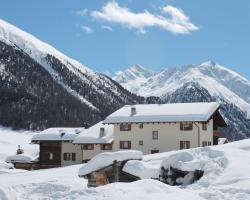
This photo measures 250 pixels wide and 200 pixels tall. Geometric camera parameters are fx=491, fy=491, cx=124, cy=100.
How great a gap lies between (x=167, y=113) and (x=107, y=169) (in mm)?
35998

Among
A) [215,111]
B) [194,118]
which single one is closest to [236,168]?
[194,118]

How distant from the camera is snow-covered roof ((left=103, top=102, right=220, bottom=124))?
5884cm

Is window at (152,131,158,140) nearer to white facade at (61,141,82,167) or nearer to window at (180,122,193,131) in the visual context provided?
window at (180,122,193,131)

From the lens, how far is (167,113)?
61.1 metres

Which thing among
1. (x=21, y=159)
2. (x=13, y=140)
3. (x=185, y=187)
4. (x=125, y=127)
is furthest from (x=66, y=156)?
(x=13, y=140)

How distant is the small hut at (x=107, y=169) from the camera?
25.0 metres

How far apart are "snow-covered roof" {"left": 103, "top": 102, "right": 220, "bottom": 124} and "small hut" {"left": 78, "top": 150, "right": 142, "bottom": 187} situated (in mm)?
33328

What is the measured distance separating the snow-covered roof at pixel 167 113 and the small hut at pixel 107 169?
109 feet

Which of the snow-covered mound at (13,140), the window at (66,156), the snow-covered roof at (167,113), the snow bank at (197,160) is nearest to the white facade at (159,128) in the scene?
the snow-covered roof at (167,113)

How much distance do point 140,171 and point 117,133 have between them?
38.6 m

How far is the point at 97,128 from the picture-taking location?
72.6 meters

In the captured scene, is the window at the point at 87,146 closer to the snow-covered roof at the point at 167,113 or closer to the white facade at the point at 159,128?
the white facade at the point at 159,128

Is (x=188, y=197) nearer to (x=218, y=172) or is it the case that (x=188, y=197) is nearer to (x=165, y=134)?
(x=218, y=172)

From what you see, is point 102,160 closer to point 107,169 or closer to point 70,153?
point 107,169
